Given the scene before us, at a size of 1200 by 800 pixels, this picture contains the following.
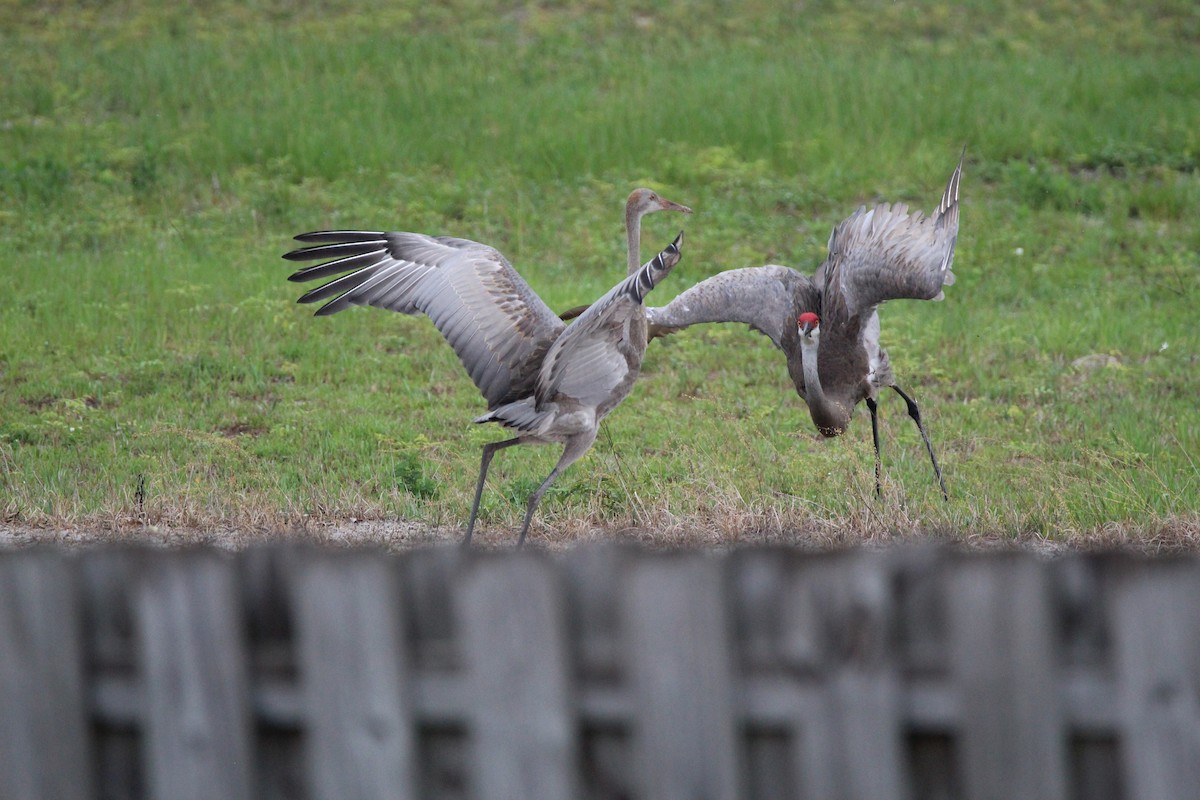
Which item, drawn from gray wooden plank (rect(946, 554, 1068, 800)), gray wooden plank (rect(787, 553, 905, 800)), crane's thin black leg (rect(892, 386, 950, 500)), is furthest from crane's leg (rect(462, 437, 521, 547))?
gray wooden plank (rect(946, 554, 1068, 800))

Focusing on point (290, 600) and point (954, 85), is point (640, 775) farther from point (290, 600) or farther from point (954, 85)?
point (954, 85)

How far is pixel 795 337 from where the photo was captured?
724 centimetres

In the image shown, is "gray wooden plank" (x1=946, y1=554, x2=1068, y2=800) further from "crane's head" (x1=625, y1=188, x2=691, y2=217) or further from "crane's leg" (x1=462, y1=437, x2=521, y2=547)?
"crane's head" (x1=625, y1=188, x2=691, y2=217)

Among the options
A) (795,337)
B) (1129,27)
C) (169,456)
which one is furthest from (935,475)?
(1129,27)

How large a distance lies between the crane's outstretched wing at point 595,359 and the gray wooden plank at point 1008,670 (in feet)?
9.57

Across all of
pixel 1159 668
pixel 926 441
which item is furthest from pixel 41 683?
pixel 926 441

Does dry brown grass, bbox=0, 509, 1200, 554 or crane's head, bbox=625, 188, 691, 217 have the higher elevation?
crane's head, bbox=625, 188, 691, 217

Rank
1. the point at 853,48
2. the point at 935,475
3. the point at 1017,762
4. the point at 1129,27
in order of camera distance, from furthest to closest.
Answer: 1. the point at 1129,27
2. the point at 853,48
3. the point at 935,475
4. the point at 1017,762

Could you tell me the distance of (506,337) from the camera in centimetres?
611

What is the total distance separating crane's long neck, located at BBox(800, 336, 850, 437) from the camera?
6918mm

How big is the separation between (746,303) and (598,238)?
4.01 meters

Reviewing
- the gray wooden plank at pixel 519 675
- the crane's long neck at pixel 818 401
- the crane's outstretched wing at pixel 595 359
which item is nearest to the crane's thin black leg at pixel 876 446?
the crane's long neck at pixel 818 401

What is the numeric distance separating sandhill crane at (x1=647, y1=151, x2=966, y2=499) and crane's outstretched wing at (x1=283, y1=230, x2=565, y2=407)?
1305mm

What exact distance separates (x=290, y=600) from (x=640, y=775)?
2.51 feet
